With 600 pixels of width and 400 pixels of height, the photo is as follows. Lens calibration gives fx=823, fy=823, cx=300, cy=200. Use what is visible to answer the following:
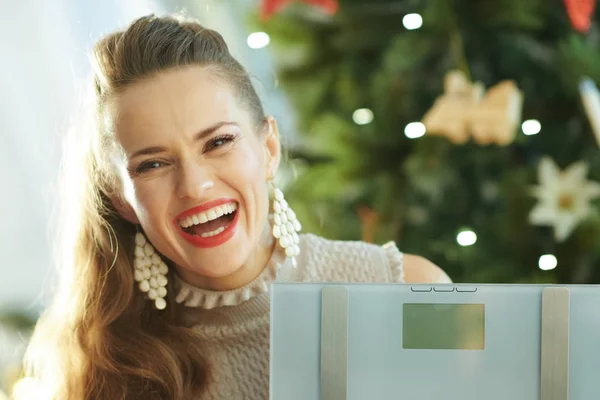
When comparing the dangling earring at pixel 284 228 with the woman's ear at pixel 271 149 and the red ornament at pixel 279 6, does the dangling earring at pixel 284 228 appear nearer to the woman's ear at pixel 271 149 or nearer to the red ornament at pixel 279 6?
the woman's ear at pixel 271 149

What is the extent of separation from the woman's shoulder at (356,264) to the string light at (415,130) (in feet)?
1.96

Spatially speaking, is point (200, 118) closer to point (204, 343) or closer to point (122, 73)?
point (122, 73)

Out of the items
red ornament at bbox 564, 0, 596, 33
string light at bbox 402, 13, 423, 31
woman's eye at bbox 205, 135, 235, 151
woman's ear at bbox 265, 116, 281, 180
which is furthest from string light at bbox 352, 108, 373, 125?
woman's eye at bbox 205, 135, 235, 151

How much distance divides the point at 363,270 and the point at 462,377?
304 mm

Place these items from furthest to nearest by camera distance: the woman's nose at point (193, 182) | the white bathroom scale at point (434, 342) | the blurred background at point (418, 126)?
the blurred background at point (418, 126) → the woman's nose at point (193, 182) → the white bathroom scale at point (434, 342)

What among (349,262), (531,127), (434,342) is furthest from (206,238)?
(531,127)

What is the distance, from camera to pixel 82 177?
111 cm

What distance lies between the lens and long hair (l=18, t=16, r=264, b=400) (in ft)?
3.42

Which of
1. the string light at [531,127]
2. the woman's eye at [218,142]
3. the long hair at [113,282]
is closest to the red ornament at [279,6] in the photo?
the string light at [531,127]

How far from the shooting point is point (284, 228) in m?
1.10

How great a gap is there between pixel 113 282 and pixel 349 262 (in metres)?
0.32

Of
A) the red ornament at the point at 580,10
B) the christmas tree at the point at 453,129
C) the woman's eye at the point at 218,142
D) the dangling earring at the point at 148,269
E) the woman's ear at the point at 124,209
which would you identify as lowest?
the dangling earring at the point at 148,269

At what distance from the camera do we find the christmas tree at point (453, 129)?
1649 millimetres

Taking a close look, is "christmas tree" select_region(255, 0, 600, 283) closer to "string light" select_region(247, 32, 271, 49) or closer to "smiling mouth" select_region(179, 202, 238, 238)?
"string light" select_region(247, 32, 271, 49)
